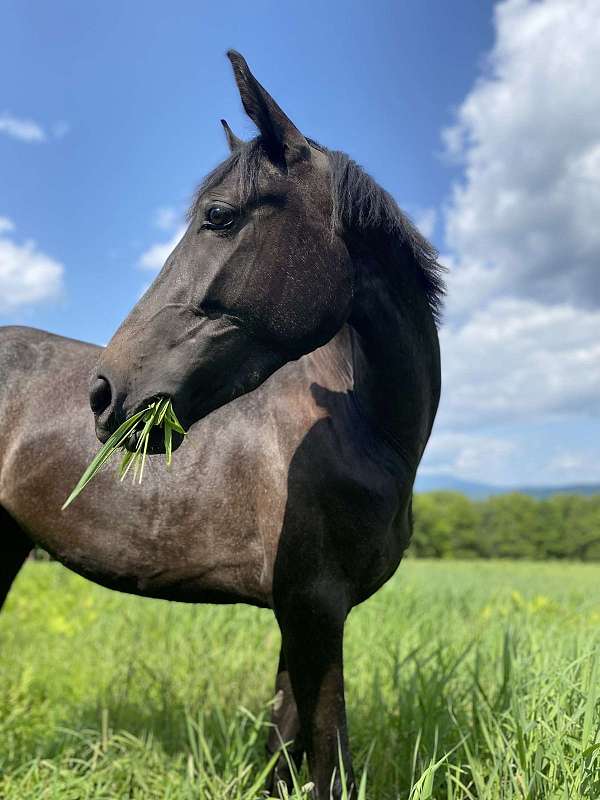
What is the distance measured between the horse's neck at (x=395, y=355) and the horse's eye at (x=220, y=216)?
21.4 inches

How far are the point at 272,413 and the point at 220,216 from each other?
88 cm

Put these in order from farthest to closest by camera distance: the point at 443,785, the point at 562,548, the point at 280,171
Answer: the point at 562,548 < the point at 443,785 < the point at 280,171

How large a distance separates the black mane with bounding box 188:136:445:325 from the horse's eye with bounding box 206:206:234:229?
0.23 feet

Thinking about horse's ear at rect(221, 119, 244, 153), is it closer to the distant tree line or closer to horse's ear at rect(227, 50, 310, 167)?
horse's ear at rect(227, 50, 310, 167)

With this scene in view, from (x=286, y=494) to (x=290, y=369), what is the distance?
23.7 inches

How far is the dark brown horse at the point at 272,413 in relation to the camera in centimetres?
208

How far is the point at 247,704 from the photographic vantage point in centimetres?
445

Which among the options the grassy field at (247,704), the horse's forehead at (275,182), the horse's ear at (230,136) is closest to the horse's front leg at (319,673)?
the grassy field at (247,704)

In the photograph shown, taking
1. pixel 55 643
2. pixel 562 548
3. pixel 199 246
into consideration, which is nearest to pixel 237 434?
pixel 199 246

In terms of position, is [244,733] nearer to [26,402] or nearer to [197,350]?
[26,402]

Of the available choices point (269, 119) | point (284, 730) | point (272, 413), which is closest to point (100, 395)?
point (272, 413)

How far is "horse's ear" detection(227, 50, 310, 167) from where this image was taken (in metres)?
2.01

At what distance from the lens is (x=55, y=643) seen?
22.4ft

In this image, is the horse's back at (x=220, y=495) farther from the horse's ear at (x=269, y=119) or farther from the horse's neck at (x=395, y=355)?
the horse's ear at (x=269, y=119)
